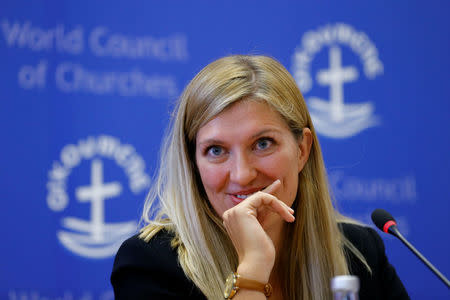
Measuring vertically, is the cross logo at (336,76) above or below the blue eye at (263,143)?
above

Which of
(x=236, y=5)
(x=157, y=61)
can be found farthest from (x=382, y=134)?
(x=157, y=61)

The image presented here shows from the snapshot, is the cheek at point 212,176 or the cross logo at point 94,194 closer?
the cheek at point 212,176

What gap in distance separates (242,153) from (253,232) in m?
0.24

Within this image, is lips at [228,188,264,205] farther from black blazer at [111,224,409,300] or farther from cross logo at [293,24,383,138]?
cross logo at [293,24,383,138]

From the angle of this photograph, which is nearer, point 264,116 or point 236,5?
point 264,116

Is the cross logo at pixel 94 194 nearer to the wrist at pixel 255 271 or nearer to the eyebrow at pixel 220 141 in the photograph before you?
the eyebrow at pixel 220 141

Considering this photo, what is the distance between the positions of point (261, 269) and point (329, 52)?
5.77 ft

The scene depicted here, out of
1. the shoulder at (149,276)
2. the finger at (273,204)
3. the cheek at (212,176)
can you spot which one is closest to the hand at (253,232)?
the finger at (273,204)

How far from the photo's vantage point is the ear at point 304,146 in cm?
177

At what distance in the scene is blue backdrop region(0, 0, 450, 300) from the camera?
2434 mm

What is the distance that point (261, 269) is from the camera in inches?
56.5

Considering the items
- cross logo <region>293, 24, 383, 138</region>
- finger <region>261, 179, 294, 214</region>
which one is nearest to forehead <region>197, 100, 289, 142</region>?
finger <region>261, 179, 294, 214</region>

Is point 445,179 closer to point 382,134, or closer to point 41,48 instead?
point 382,134

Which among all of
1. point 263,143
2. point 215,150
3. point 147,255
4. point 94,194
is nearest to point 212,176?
point 215,150
